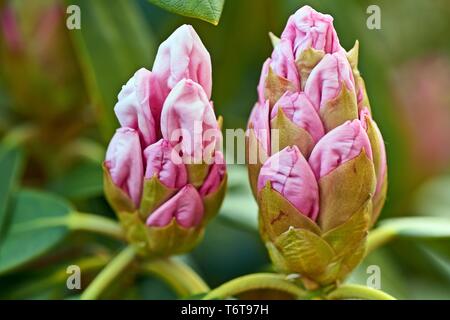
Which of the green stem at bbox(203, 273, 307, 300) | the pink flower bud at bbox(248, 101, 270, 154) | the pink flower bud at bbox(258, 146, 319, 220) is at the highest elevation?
the pink flower bud at bbox(248, 101, 270, 154)

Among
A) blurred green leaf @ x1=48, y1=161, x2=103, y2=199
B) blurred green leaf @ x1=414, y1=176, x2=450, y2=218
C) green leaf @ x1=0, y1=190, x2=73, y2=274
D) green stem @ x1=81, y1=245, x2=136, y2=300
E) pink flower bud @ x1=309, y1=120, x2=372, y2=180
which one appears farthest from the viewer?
blurred green leaf @ x1=414, y1=176, x2=450, y2=218

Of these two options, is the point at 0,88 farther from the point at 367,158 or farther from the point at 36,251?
the point at 367,158

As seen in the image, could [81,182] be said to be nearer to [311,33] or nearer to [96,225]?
[96,225]

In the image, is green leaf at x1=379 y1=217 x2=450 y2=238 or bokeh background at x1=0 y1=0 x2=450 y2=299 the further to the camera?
bokeh background at x1=0 y1=0 x2=450 y2=299

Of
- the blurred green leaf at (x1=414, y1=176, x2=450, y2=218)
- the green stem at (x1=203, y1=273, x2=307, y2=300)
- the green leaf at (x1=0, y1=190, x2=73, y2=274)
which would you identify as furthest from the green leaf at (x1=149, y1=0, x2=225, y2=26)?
the blurred green leaf at (x1=414, y1=176, x2=450, y2=218)

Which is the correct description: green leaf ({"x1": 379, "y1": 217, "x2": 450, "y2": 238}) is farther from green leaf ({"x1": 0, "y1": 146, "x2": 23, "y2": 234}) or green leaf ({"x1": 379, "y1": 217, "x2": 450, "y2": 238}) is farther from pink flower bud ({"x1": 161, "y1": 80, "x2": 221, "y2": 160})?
green leaf ({"x1": 0, "y1": 146, "x2": 23, "y2": 234})
